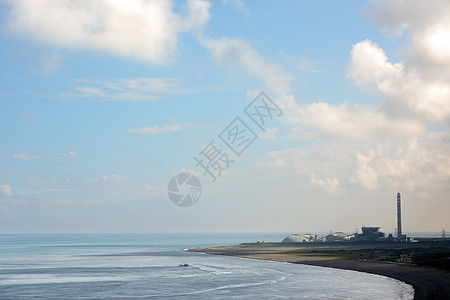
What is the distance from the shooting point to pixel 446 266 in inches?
3780

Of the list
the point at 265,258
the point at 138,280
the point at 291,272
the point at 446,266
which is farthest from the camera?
the point at 265,258

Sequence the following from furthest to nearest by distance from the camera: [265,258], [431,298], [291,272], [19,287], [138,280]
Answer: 1. [265,258]
2. [291,272]
3. [138,280]
4. [19,287]
5. [431,298]

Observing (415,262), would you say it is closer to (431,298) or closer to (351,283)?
(351,283)

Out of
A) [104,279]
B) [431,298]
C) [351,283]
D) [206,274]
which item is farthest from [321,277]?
[104,279]

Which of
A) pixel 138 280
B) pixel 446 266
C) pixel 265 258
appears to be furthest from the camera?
pixel 265 258

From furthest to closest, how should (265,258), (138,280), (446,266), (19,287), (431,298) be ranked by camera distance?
(265,258) → (446,266) → (138,280) → (19,287) → (431,298)

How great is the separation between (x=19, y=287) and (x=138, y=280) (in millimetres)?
20688

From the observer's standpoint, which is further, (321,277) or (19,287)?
(321,277)

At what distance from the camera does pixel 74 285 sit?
82.8 meters

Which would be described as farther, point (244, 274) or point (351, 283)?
point (244, 274)

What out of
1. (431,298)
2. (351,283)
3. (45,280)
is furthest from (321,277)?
(45,280)

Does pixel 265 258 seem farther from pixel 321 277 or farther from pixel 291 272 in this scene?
pixel 321 277

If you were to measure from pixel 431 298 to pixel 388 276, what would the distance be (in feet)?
106

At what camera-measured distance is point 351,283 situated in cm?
8256
